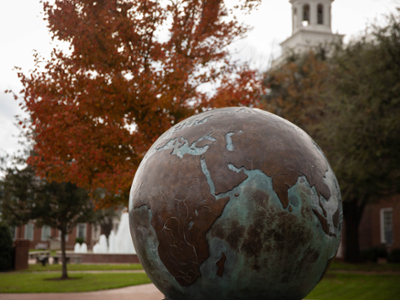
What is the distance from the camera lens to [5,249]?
20.9 meters

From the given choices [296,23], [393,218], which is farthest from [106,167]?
[296,23]

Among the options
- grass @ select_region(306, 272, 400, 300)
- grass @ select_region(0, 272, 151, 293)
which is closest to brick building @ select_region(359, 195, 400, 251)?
grass @ select_region(306, 272, 400, 300)

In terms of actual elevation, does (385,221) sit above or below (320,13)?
below

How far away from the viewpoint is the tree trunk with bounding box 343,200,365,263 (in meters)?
24.5

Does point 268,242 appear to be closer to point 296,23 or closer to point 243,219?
point 243,219

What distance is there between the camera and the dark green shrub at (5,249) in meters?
20.5

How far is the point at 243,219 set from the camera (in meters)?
4.02

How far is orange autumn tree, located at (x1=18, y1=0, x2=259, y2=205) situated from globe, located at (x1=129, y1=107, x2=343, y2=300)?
545 centimetres

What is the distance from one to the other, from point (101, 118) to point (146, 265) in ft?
22.1

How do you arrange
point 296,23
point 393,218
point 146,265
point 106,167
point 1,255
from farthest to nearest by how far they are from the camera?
point 296,23
point 393,218
point 1,255
point 106,167
point 146,265

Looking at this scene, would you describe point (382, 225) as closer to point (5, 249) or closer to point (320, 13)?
point (320, 13)

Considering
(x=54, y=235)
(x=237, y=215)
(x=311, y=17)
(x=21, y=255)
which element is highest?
(x=311, y=17)

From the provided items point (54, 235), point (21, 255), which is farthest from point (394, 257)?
point (54, 235)

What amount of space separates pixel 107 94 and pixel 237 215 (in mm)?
7037
